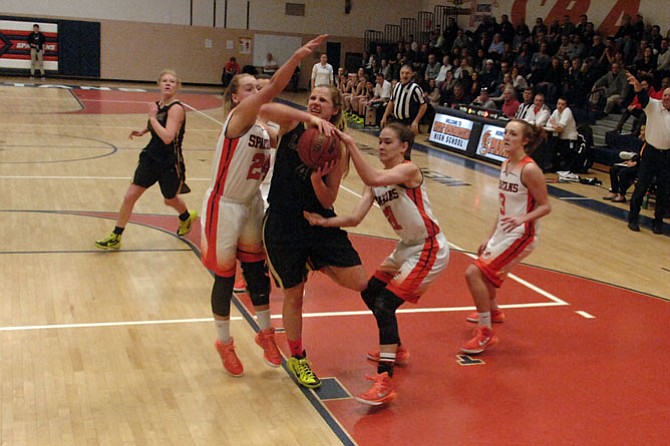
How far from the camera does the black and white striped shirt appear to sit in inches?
452

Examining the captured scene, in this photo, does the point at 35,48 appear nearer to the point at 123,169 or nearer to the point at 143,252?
the point at 123,169

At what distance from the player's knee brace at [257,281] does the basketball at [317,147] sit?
912 millimetres

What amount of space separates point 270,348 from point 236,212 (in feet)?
3.05

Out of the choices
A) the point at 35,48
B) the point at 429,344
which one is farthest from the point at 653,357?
the point at 35,48

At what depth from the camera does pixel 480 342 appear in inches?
210

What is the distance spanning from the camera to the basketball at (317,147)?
13.3 feet

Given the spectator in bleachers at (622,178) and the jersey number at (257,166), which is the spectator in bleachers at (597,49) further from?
the jersey number at (257,166)

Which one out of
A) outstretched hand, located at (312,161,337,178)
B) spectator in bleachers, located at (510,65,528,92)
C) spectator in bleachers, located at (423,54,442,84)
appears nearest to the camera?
outstretched hand, located at (312,161,337,178)

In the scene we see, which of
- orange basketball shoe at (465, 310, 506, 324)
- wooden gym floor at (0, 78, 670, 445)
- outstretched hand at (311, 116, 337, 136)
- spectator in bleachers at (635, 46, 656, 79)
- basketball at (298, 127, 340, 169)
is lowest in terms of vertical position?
wooden gym floor at (0, 78, 670, 445)

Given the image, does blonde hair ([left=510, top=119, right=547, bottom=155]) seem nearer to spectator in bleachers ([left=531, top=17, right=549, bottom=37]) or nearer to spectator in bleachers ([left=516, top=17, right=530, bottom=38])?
spectator in bleachers ([left=531, top=17, right=549, bottom=37])

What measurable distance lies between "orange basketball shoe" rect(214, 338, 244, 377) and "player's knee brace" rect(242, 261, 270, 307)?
33 cm

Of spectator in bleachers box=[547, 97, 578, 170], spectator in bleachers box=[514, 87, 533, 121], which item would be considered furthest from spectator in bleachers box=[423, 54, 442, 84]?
spectator in bleachers box=[547, 97, 578, 170]

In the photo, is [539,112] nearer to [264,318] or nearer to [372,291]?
[372,291]

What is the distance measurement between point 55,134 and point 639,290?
10.9 metres
